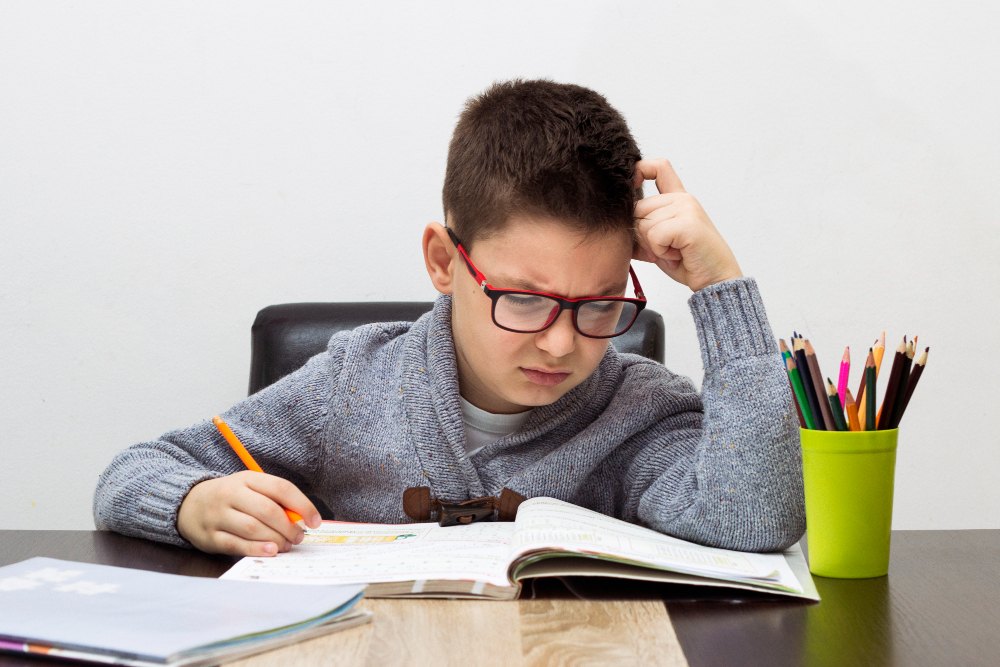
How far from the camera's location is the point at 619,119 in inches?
43.4

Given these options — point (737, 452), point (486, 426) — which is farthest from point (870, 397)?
point (486, 426)

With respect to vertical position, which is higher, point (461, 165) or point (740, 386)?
point (461, 165)

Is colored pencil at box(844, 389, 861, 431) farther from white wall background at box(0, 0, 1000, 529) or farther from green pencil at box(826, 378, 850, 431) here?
white wall background at box(0, 0, 1000, 529)

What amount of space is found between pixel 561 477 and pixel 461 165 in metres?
0.37

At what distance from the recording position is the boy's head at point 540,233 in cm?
99

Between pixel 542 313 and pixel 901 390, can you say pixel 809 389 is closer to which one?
pixel 901 390

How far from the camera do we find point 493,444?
44.5 inches

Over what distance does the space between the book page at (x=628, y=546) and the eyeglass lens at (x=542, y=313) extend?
0.18 meters

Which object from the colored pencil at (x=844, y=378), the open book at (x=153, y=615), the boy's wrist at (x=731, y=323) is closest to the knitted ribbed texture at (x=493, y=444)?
the boy's wrist at (x=731, y=323)

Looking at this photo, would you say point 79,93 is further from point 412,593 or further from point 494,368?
point 412,593

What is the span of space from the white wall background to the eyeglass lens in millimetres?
769

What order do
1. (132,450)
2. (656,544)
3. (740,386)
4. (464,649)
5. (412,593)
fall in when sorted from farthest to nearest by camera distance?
(132,450), (740,386), (656,544), (412,593), (464,649)

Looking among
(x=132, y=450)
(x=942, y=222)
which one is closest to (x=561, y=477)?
(x=132, y=450)

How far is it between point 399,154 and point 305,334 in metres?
0.45
